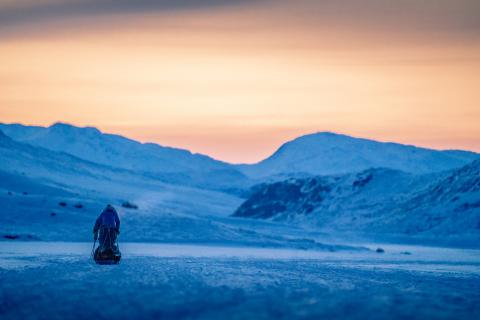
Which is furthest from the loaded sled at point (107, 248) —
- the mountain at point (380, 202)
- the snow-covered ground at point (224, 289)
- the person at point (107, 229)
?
the mountain at point (380, 202)

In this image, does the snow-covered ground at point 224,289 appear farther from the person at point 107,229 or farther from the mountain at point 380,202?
the mountain at point 380,202

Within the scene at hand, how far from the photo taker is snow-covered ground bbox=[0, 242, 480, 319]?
70.2 ft

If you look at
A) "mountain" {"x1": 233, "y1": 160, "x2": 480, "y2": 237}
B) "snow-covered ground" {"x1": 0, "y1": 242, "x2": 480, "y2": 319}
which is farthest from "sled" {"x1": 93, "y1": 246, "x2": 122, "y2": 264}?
"mountain" {"x1": 233, "y1": 160, "x2": 480, "y2": 237}

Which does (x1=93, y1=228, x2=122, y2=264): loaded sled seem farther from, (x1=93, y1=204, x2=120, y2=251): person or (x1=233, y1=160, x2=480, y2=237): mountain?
(x1=233, y1=160, x2=480, y2=237): mountain

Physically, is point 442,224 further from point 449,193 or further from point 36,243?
point 36,243

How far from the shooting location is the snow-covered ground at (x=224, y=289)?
21391 mm

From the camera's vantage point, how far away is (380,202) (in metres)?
108

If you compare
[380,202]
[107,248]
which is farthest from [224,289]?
[380,202]

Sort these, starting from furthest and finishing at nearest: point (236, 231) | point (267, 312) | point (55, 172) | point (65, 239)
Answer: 1. point (55, 172)
2. point (236, 231)
3. point (65, 239)
4. point (267, 312)

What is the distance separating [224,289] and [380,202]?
83823 millimetres

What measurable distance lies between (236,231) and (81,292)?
41.4m

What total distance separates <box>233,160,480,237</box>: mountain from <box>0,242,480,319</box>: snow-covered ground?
4834 cm

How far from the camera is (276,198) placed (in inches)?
5128

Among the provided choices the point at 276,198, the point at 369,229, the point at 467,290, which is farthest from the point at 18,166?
the point at 467,290
